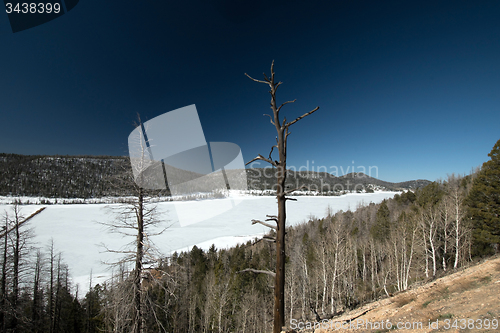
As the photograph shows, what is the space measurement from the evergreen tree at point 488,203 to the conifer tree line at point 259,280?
0.08 meters

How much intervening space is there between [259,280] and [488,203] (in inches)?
1115

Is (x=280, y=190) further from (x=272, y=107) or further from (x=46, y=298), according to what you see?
(x=46, y=298)

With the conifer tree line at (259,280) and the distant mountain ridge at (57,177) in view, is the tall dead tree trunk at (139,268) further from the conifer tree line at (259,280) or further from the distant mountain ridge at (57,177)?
the distant mountain ridge at (57,177)

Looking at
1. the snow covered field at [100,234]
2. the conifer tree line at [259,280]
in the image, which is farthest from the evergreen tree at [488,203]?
the snow covered field at [100,234]

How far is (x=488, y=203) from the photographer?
656 inches

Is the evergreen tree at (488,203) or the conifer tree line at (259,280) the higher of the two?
the evergreen tree at (488,203)

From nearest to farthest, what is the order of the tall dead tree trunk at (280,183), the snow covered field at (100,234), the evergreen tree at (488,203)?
the tall dead tree trunk at (280,183)
the evergreen tree at (488,203)
the snow covered field at (100,234)

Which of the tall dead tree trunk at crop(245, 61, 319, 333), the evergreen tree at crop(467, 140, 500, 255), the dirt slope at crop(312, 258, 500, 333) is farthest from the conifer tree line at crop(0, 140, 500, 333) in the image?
the tall dead tree trunk at crop(245, 61, 319, 333)

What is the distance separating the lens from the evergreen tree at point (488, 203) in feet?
52.5

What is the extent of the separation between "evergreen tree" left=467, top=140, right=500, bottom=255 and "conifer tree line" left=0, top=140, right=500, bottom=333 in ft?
0.26

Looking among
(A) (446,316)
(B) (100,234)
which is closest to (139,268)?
(A) (446,316)

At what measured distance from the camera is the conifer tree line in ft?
30.5

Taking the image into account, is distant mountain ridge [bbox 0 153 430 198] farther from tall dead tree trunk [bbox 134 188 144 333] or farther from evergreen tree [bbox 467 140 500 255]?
tall dead tree trunk [bbox 134 188 144 333]

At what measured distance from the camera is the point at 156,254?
771cm
